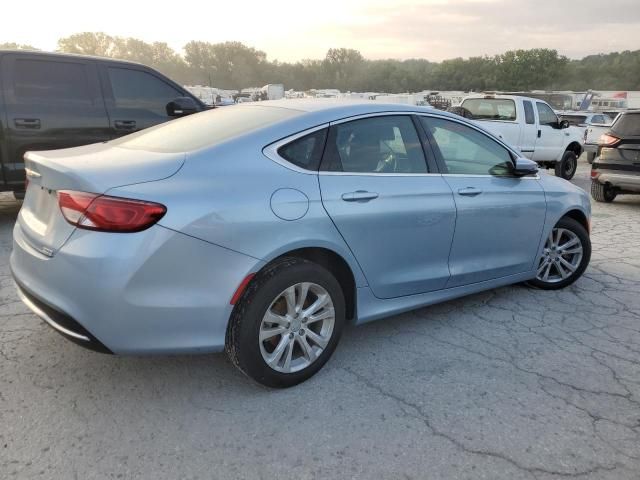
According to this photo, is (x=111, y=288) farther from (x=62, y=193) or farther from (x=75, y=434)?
(x=75, y=434)

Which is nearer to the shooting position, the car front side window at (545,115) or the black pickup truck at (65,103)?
the black pickup truck at (65,103)

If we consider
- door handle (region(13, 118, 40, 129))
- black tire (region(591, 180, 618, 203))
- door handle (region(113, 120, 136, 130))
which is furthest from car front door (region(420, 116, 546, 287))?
black tire (region(591, 180, 618, 203))

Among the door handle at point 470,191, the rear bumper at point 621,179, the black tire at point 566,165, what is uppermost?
the door handle at point 470,191

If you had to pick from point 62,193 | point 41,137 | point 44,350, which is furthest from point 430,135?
point 41,137

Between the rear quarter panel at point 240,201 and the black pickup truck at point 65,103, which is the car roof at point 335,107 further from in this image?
the black pickup truck at point 65,103

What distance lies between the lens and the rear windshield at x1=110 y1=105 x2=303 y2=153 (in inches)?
113

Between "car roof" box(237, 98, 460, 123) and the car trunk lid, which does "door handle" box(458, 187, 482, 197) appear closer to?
"car roof" box(237, 98, 460, 123)

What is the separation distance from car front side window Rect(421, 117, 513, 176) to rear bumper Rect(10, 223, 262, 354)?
5.78 ft

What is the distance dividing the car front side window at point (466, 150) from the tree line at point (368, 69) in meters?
88.0

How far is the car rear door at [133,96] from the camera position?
627 centimetres

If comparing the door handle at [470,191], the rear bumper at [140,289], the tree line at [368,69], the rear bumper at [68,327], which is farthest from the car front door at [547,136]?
the tree line at [368,69]

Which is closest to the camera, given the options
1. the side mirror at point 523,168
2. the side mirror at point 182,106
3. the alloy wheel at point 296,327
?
the alloy wheel at point 296,327

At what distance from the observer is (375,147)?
3291 mm

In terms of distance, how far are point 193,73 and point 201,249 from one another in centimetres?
13125
